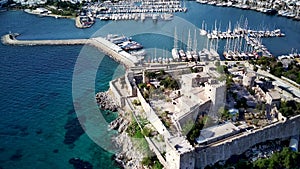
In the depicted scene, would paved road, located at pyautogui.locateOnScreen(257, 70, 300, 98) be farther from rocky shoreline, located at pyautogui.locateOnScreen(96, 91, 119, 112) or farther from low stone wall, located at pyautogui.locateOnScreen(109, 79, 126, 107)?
rocky shoreline, located at pyautogui.locateOnScreen(96, 91, 119, 112)

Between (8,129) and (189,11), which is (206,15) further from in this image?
(8,129)

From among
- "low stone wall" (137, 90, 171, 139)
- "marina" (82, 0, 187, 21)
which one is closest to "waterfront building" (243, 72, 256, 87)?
"low stone wall" (137, 90, 171, 139)

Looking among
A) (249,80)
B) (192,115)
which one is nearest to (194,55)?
(249,80)

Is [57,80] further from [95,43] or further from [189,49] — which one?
[189,49]

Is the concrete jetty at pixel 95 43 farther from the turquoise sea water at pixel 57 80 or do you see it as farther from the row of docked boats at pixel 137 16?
the row of docked boats at pixel 137 16

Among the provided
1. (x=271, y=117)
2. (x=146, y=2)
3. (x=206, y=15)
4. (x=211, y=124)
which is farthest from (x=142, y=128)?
(x=146, y=2)
